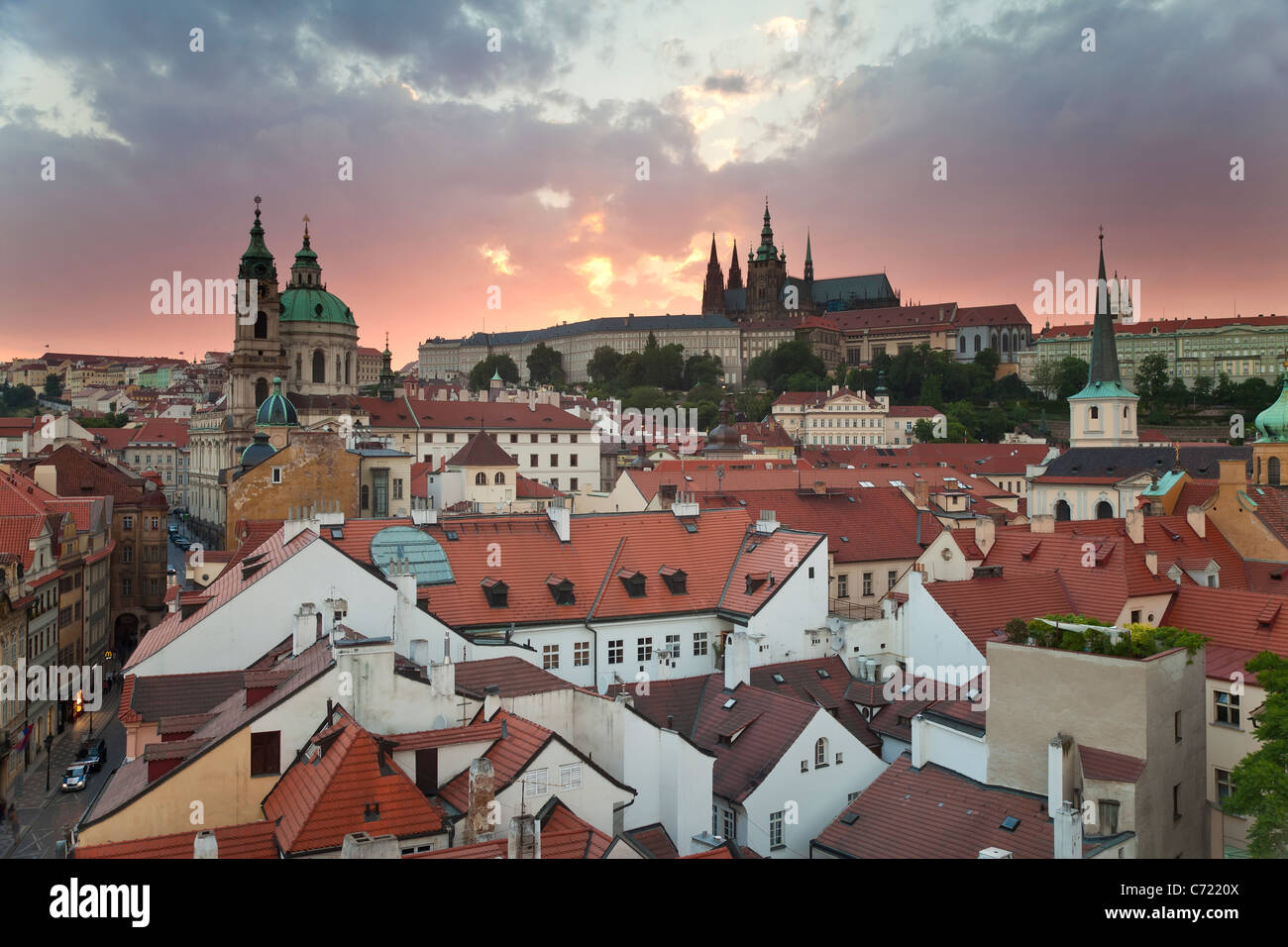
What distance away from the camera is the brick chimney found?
12.0 m

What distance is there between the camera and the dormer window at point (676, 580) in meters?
24.6

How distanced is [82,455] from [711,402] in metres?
82.6

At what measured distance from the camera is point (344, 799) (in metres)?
11.6

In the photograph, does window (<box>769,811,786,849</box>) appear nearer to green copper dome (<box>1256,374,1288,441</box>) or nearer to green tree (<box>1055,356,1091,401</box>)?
green copper dome (<box>1256,374,1288,441</box>)

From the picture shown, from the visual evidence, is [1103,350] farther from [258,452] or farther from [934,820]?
[934,820]

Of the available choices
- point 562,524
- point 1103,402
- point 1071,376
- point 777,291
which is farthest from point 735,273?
point 562,524

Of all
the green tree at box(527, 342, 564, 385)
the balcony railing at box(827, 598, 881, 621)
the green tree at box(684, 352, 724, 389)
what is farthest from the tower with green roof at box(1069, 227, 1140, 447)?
the green tree at box(527, 342, 564, 385)

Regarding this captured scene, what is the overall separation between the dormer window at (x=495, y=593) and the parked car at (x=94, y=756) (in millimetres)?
10263

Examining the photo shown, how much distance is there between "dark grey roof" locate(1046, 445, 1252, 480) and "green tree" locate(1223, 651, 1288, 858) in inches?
1593

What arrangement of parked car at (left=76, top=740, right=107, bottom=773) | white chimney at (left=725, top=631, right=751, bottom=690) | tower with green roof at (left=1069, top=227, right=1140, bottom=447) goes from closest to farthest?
white chimney at (left=725, top=631, right=751, bottom=690) < parked car at (left=76, top=740, right=107, bottom=773) < tower with green roof at (left=1069, top=227, right=1140, bottom=447)

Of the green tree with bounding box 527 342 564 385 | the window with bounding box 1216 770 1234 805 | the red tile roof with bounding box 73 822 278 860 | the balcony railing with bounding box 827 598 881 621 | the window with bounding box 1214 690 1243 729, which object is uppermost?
the green tree with bounding box 527 342 564 385

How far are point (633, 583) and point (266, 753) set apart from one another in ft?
38.6
